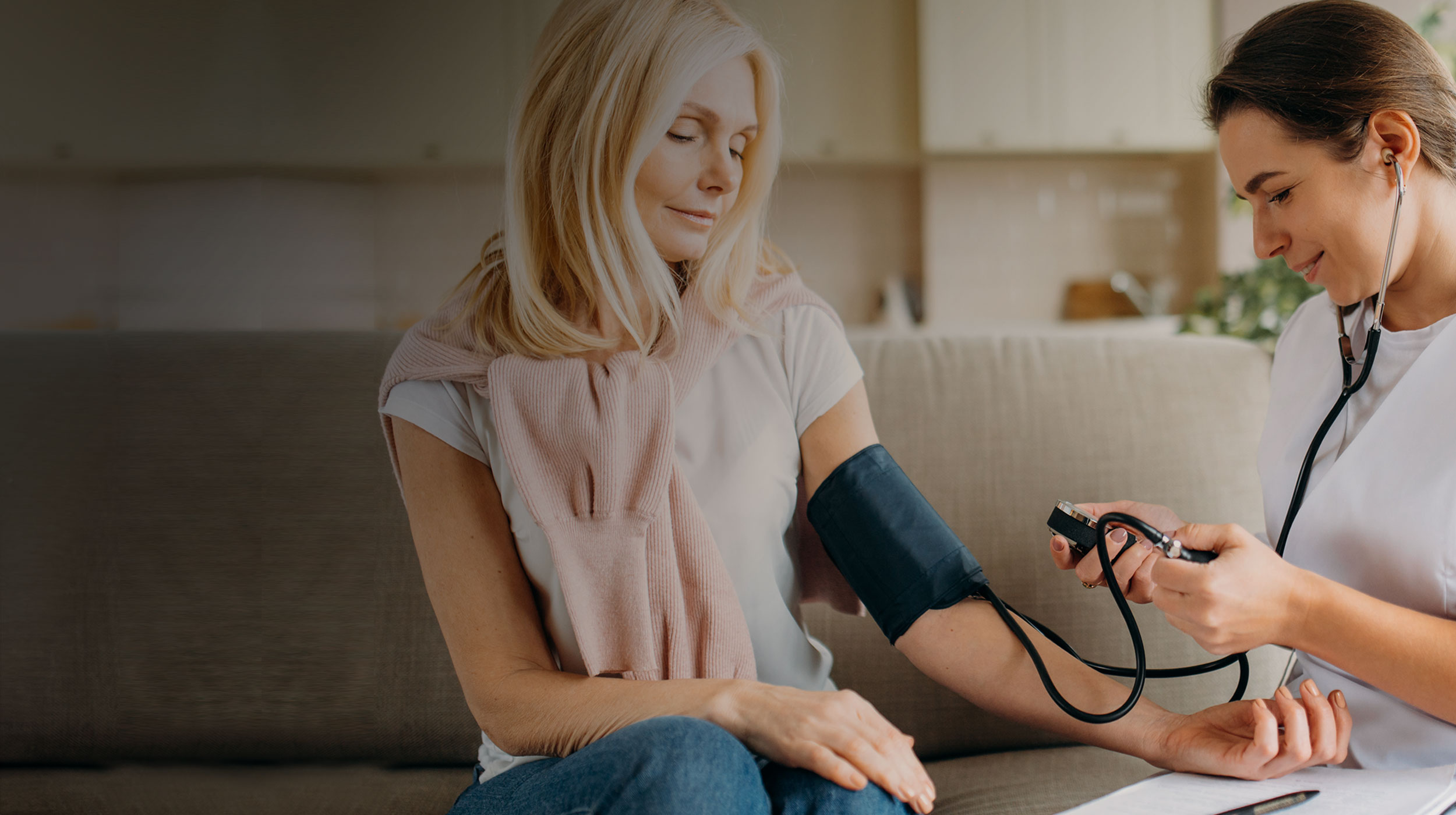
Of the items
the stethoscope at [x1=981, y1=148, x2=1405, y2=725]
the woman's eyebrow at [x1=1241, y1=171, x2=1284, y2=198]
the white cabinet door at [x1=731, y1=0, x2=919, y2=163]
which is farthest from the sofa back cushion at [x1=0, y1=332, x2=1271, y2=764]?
the white cabinet door at [x1=731, y1=0, x2=919, y2=163]

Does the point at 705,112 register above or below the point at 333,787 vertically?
above

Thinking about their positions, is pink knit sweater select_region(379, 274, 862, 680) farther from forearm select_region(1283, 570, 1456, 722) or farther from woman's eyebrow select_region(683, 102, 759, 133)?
forearm select_region(1283, 570, 1456, 722)

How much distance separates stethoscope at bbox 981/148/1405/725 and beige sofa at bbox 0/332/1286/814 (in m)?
0.27

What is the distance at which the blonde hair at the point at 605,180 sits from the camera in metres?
0.78

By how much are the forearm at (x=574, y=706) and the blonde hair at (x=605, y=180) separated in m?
0.29

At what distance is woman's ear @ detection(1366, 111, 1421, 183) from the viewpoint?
71cm

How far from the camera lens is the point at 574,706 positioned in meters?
0.71

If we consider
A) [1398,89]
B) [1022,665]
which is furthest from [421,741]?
[1398,89]

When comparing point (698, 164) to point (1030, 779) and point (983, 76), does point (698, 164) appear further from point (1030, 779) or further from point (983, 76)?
point (983, 76)

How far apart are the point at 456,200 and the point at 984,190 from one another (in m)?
2.71

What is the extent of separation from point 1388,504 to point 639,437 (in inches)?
24.3

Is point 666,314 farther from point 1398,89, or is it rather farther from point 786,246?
Result: point 786,246

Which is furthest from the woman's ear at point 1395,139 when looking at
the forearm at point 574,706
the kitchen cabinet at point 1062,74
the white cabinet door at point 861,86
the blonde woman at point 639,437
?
the kitchen cabinet at point 1062,74

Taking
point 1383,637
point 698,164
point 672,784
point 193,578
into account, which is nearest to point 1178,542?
point 1383,637
